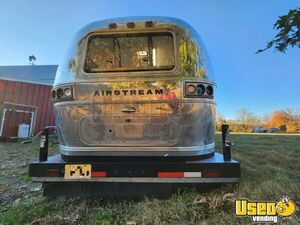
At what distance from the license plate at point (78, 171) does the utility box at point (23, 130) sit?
11.7m

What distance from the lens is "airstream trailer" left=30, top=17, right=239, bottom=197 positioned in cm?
271

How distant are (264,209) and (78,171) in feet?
6.27

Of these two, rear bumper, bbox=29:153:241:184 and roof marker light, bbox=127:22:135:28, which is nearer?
rear bumper, bbox=29:153:241:184

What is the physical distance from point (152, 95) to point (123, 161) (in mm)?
780

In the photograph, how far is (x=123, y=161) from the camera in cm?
282

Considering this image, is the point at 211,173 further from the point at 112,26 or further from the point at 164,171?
the point at 112,26

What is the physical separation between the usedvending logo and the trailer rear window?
5.19ft

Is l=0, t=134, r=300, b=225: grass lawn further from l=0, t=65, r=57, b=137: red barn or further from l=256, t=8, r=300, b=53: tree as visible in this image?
l=0, t=65, r=57, b=137: red barn

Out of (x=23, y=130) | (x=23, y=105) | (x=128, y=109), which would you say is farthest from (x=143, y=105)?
(x=23, y=105)

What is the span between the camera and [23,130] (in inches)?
519

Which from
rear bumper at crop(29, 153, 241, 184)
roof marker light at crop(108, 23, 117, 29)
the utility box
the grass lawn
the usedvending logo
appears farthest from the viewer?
the utility box

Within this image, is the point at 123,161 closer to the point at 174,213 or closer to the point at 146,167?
the point at 146,167

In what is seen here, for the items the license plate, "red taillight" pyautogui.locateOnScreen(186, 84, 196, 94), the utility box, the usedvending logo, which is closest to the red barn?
the utility box

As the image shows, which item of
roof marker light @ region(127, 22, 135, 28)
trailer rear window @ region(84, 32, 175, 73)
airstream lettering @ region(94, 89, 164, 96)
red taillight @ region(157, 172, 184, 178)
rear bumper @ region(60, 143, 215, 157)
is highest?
roof marker light @ region(127, 22, 135, 28)
